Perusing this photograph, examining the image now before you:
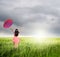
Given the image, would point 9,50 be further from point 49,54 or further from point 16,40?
point 49,54

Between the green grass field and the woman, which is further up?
the woman

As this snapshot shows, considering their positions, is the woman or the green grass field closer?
the green grass field

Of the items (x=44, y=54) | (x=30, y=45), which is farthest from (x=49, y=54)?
(x=30, y=45)

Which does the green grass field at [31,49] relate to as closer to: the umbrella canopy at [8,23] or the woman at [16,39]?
the woman at [16,39]

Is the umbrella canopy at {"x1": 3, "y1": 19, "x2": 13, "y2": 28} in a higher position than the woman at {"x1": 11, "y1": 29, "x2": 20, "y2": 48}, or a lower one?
higher

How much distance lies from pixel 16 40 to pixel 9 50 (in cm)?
72

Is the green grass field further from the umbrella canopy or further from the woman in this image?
the umbrella canopy

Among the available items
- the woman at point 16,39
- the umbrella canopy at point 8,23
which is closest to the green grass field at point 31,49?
the woman at point 16,39

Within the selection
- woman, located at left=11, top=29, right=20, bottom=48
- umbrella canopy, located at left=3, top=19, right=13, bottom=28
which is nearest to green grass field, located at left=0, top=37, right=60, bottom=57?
woman, located at left=11, top=29, right=20, bottom=48

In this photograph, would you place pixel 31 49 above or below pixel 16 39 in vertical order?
below

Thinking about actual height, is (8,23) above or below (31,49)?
above

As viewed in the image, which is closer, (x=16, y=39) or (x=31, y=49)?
(x=31, y=49)

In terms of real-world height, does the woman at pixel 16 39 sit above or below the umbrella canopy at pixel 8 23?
below

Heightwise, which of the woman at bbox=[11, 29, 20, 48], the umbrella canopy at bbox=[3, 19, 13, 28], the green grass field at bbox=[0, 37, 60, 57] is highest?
the umbrella canopy at bbox=[3, 19, 13, 28]
